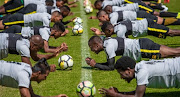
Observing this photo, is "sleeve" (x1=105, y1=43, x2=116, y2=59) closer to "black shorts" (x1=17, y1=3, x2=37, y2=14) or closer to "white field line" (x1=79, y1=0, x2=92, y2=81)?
"white field line" (x1=79, y1=0, x2=92, y2=81)

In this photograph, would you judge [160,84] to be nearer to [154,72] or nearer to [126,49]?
[154,72]

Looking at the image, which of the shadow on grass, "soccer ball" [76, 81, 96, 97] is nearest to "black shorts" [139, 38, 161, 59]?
the shadow on grass

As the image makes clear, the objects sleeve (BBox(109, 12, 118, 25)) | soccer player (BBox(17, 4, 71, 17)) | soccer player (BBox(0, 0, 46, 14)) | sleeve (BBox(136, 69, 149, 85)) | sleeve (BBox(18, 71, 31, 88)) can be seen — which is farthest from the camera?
soccer player (BBox(0, 0, 46, 14))

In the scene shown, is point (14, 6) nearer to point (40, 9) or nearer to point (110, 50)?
point (40, 9)

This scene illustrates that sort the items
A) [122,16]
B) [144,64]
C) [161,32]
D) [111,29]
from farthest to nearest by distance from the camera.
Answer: [122,16]
[161,32]
[111,29]
[144,64]

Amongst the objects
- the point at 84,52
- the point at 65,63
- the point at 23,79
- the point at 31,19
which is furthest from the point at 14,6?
the point at 23,79

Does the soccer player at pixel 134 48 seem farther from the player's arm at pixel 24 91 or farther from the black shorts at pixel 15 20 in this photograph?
the black shorts at pixel 15 20

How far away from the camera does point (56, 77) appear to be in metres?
9.12

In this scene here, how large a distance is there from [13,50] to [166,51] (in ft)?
13.4

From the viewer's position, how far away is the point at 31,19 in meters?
12.6

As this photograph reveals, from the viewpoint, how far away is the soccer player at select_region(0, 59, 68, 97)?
635 cm

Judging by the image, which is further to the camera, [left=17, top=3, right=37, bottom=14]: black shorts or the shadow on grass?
[left=17, top=3, right=37, bottom=14]: black shorts

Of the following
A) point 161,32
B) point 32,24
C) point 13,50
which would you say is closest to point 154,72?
point 13,50

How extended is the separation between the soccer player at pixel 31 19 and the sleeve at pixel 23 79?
232 inches
